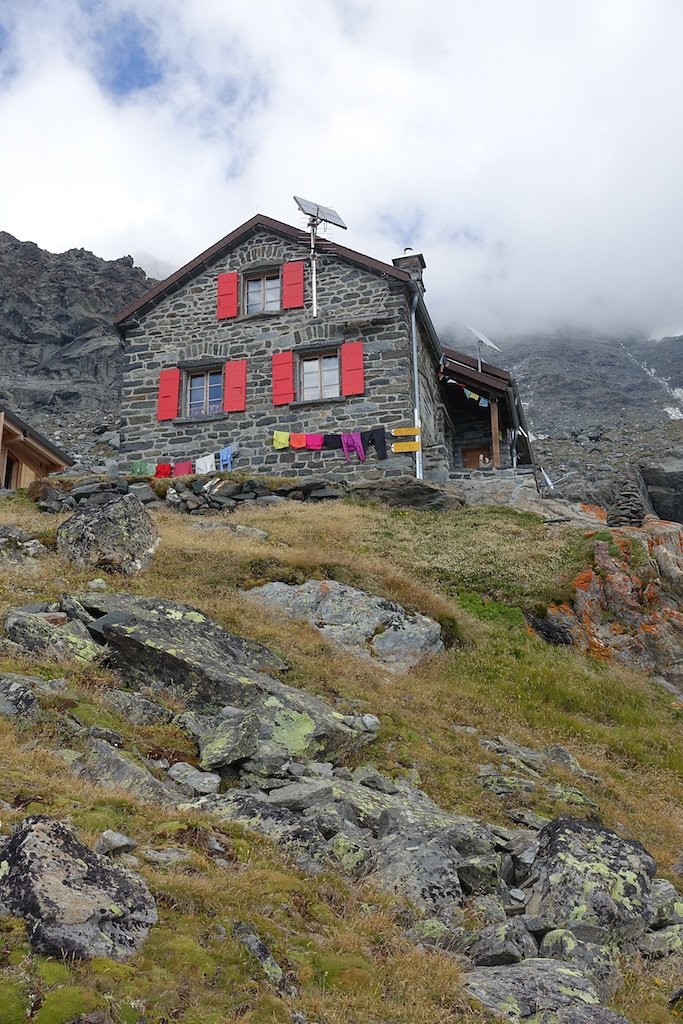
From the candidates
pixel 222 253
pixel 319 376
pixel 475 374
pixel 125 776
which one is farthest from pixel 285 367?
pixel 125 776

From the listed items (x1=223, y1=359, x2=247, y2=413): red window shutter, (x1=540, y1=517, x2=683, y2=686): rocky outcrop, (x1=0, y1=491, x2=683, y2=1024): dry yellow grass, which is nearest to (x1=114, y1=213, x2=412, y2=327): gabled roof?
(x1=223, y1=359, x2=247, y2=413): red window shutter

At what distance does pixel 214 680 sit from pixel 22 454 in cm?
2322

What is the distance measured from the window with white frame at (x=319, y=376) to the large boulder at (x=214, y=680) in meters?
14.8

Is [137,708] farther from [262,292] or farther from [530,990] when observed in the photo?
[262,292]

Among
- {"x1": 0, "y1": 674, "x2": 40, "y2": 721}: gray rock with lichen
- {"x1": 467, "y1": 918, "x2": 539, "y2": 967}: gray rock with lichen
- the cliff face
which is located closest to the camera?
{"x1": 467, "y1": 918, "x2": 539, "y2": 967}: gray rock with lichen

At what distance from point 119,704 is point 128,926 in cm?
397

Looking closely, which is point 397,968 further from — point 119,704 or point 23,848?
point 119,704

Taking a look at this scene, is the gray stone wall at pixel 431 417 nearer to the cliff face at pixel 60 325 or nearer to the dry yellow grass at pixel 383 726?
the dry yellow grass at pixel 383 726

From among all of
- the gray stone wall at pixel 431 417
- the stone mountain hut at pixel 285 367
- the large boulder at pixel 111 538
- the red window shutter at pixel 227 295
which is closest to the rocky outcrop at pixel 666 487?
the stone mountain hut at pixel 285 367

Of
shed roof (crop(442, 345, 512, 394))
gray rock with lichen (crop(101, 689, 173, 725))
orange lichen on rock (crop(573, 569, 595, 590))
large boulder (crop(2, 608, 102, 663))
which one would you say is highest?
shed roof (crop(442, 345, 512, 394))

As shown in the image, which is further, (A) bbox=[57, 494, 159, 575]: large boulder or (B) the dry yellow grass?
(A) bbox=[57, 494, 159, 575]: large boulder

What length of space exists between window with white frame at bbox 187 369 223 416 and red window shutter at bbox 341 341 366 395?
3.98 metres

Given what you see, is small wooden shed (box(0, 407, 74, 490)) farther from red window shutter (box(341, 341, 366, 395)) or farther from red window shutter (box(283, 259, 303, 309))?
red window shutter (box(341, 341, 366, 395))

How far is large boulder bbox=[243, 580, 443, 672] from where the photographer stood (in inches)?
504
